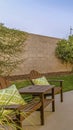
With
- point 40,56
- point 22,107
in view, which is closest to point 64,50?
point 40,56

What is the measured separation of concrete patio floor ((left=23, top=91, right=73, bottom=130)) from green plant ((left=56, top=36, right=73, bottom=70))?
19.8ft

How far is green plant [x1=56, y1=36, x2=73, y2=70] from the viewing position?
41.9ft

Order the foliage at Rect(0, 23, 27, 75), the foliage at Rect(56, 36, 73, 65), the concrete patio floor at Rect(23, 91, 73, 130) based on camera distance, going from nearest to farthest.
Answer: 1. the concrete patio floor at Rect(23, 91, 73, 130)
2. the foliage at Rect(0, 23, 27, 75)
3. the foliage at Rect(56, 36, 73, 65)

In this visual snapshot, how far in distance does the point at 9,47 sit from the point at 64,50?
4.73 m

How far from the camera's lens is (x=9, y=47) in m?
8.77

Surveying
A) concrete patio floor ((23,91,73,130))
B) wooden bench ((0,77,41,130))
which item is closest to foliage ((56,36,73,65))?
concrete patio floor ((23,91,73,130))

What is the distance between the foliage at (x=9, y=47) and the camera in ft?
28.5

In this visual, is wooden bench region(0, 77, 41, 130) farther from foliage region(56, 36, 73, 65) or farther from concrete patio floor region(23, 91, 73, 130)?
foliage region(56, 36, 73, 65)

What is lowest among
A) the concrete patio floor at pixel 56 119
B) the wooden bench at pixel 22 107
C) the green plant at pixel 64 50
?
the concrete patio floor at pixel 56 119

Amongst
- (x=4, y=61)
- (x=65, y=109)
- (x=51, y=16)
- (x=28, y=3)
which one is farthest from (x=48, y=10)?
(x=65, y=109)

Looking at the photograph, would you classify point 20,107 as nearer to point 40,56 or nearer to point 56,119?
point 56,119

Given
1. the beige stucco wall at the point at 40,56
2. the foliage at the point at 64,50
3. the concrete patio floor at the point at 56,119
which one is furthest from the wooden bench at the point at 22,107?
the foliage at the point at 64,50

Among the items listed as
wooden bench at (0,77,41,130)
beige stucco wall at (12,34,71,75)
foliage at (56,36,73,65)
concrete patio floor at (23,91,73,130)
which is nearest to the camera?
wooden bench at (0,77,41,130)

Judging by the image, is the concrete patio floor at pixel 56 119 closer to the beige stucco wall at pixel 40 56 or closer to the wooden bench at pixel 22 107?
the wooden bench at pixel 22 107
